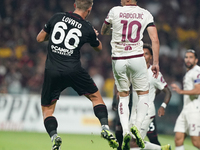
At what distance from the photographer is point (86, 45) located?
17234mm

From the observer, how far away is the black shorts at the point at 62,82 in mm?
6238

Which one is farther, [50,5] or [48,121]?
[50,5]

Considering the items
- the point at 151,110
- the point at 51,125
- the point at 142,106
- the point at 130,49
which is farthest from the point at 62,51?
the point at 151,110

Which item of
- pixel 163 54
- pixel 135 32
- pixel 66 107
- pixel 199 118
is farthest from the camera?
pixel 163 54

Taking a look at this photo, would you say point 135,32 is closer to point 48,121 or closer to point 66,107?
point 48,121

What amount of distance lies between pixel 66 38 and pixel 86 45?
11042 mm

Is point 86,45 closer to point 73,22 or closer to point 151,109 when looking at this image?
point 151,109

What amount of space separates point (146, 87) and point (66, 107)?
7.68m

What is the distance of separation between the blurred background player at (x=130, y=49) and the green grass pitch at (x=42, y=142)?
7.75 feet

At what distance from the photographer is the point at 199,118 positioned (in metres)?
8.55

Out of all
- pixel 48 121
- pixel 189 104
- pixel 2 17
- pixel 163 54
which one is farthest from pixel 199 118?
pixel 2 17

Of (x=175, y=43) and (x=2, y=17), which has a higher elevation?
(x=2, y=17)

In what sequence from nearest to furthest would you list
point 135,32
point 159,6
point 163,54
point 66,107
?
point 135,32
point 66,107
point 163,54
point 159,6

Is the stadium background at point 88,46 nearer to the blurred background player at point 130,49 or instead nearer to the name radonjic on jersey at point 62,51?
the blurred background player at point 130,49
